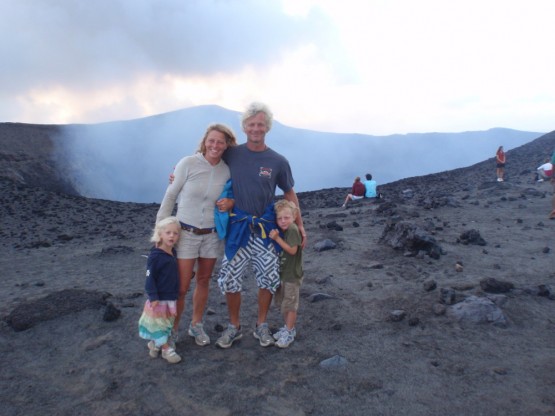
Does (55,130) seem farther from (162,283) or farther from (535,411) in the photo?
(535,411)

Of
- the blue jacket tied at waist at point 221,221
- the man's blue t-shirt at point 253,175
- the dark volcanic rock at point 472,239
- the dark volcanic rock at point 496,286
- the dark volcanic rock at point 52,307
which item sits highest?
the man's blue t-shirt at point 253,175

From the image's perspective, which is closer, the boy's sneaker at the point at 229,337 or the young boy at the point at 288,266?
the young boy at the point at 288,266

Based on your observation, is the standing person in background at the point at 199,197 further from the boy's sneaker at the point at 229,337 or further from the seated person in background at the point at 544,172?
the seated person in background at the point at 544,172

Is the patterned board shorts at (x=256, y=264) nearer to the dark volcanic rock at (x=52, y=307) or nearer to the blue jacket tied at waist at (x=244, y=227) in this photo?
the blue jacket tied at waist at (x=244, y=227)

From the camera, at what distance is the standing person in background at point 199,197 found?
137 inches

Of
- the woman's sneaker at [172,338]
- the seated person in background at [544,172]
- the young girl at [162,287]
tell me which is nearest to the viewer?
the young girl at [162,287]

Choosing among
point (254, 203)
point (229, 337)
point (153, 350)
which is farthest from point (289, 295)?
point (153, 350)

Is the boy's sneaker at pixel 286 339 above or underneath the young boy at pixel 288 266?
underneath

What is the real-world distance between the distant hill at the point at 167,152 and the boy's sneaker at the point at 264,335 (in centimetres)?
759

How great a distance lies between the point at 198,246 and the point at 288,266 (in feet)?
2.62

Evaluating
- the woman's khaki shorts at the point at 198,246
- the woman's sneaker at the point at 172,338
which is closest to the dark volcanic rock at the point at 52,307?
the woman's sneaker at the point at 172,338

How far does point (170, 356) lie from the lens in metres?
3.49

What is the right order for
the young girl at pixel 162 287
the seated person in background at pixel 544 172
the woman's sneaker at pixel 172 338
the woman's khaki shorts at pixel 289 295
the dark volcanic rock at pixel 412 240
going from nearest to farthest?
the young girl at pixel 162 287 < the woman's sneaker at pixel 172 338 < the woman's khaki shorts at pixel 289 295 < the dark volcanic rock at pixel 412 240 < the seated person in background at pixel 544 172

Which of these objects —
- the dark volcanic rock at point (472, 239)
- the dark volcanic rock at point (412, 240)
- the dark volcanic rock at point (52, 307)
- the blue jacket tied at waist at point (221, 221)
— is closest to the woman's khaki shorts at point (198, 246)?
the blue jacket tied at waist at point (221, 221)
